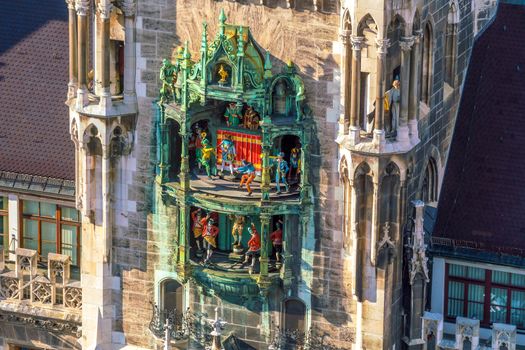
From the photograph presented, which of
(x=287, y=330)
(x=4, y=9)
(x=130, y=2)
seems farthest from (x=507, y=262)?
(x=4, y=9)

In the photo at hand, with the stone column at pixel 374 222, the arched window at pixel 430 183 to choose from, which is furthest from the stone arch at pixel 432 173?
the stone column at pixel 374 222

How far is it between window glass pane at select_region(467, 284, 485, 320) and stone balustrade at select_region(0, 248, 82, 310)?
47.9ft

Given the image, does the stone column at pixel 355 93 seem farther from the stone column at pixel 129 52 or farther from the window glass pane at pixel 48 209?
the window glass pane at pixel 48 209

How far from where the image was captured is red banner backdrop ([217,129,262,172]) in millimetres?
88875

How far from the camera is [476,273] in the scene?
92438mm

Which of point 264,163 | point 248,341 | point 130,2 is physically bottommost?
point 248,341

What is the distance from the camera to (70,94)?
91.1m

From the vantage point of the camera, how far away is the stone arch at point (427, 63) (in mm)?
90125

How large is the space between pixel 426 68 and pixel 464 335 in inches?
377

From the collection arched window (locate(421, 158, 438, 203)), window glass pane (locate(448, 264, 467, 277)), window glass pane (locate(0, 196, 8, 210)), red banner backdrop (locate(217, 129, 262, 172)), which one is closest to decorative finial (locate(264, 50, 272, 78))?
red banner backdrop (locate(217, 129, 262, 172))

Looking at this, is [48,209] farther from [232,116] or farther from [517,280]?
[517,280]

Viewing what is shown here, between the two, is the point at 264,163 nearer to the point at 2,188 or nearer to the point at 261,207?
the point at 261,207

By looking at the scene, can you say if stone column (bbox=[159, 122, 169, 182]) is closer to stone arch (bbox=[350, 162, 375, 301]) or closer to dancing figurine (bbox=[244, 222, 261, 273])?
dancing figurine (bbox=[244, 222, 261, 273])

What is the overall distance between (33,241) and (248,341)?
11.2 meters
